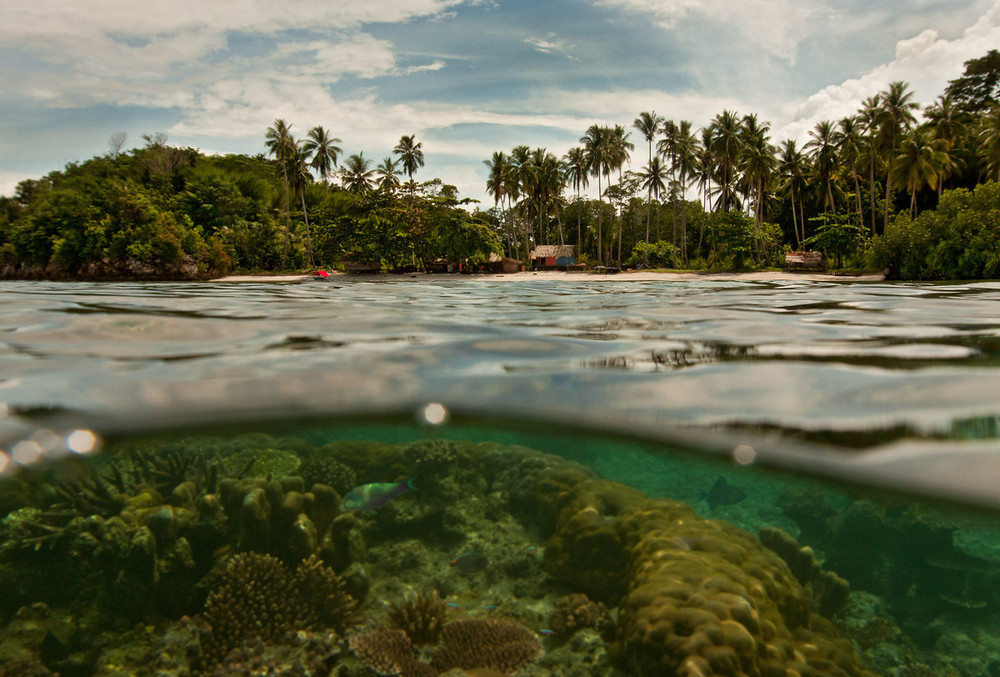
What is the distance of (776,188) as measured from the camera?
5988 centimetres

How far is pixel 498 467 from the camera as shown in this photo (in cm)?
731

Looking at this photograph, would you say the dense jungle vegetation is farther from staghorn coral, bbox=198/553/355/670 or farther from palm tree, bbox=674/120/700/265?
staghorn coral, bbox=198/553/355/670

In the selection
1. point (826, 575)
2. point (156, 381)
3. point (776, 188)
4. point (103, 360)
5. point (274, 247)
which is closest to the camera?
point (156, 381)

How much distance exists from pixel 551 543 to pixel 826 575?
3.43m

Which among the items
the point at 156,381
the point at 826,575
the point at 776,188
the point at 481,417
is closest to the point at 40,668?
the point at 156,381

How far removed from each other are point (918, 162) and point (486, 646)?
183 ft

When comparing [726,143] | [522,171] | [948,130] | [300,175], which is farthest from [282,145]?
[948,130]

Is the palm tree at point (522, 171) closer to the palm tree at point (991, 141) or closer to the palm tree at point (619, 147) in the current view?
the palm tree at point (619, 147)

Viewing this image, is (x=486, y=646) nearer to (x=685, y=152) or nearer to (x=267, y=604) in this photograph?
(x=267, y=604)

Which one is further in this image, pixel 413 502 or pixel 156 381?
pixel 413 502

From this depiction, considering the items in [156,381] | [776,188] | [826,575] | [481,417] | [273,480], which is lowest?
[826,575]

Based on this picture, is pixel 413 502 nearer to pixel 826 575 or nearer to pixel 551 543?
pixel 551 543

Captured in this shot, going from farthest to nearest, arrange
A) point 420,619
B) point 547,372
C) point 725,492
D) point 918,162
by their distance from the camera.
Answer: point 918,162
point 725,492
point 420,619
point 547,372

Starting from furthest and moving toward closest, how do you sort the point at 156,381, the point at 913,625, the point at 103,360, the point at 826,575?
the point at 913,625
the point at 826,575
the point at 103,360
the point at 156,381
